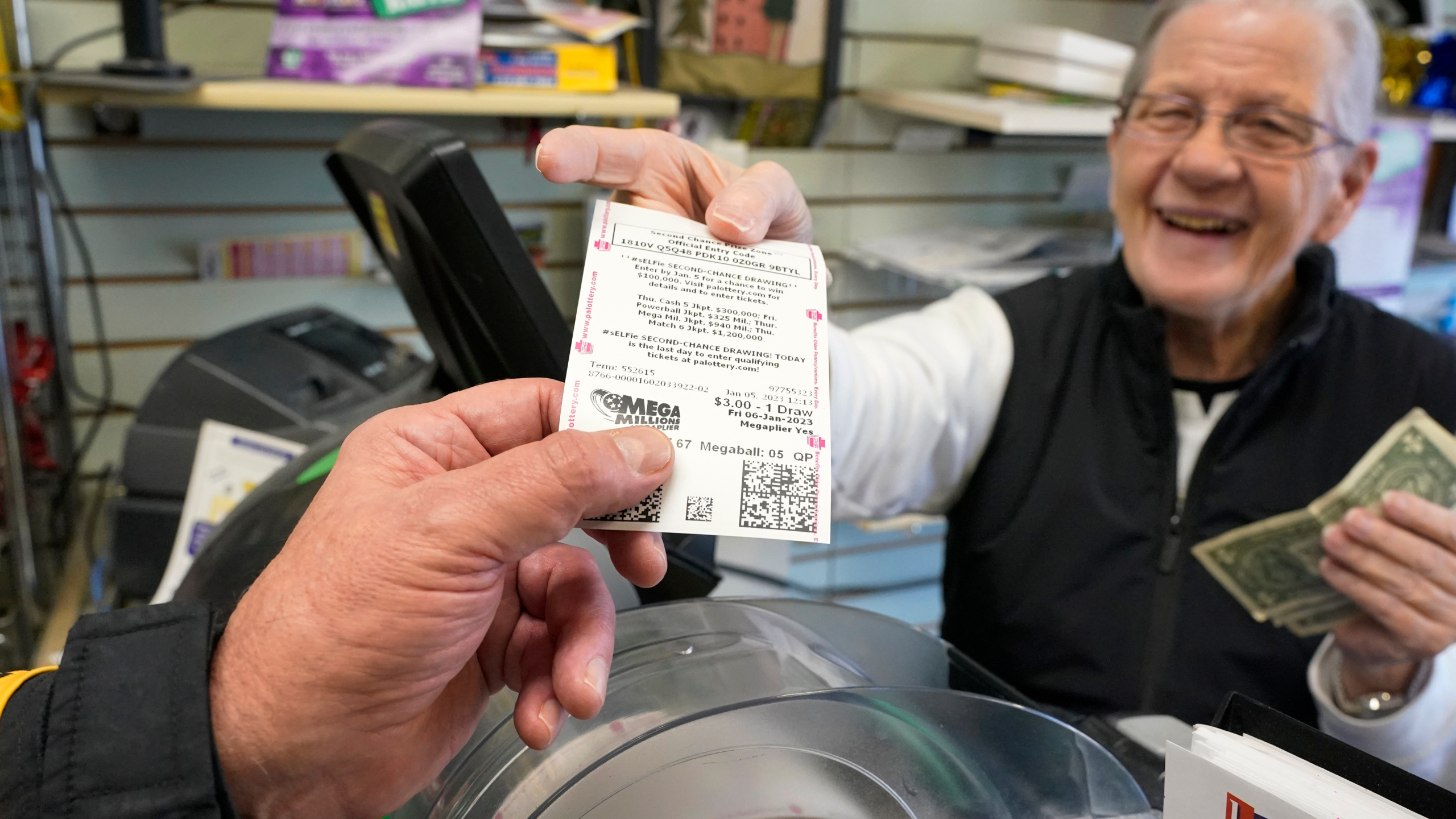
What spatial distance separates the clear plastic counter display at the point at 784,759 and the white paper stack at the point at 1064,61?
6.35 feet

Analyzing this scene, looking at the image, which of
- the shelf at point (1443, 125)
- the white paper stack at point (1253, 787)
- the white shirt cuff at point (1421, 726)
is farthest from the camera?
the shelf at point (1443, 125)

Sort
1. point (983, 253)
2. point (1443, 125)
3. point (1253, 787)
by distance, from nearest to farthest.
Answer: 1. point (1253, 787)
2. point (983, 253)
3. point (1443, 125)

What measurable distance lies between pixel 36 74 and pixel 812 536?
163 centimetres

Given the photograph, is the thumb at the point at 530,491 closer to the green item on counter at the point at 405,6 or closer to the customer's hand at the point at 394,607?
the customer's hand at the point at 394,607

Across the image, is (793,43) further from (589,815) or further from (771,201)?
(589,815)

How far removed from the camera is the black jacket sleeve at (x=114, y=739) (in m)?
0.51

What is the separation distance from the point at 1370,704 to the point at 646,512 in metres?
1.06

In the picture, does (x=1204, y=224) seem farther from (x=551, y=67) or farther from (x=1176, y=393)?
(x=551, y=67)

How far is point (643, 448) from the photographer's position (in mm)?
550

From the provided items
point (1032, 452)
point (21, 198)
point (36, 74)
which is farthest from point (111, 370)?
point (1032, 452)

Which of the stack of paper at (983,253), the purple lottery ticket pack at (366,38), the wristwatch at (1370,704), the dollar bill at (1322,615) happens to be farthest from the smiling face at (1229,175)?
the purple lottery ticket pack at (366,38)

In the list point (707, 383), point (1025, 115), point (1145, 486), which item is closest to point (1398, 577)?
point (1145, 486)

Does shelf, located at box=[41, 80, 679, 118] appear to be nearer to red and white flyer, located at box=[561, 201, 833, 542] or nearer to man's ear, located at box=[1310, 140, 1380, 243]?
man's ear, located at box=[1310, 140, 1380, 243]

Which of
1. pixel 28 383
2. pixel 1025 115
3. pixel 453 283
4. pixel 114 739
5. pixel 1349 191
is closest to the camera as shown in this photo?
pixel 114 739
